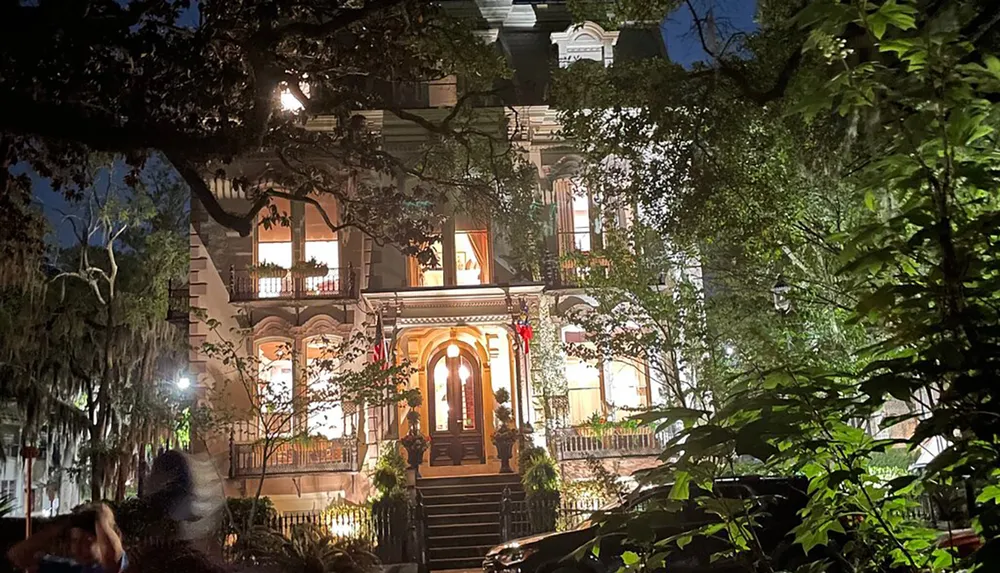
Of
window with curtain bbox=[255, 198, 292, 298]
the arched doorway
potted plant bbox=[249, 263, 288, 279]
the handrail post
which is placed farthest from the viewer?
window with curtain bbox=[255, 198, 292, 298]

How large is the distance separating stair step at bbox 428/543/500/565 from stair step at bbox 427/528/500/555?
0.40 feet

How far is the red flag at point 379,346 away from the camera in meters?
19.7

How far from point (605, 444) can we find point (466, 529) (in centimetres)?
448

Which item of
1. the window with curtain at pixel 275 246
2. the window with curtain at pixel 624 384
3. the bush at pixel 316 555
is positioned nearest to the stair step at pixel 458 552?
the bush at pixel 316 555

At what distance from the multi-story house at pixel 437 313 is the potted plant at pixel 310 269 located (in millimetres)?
246

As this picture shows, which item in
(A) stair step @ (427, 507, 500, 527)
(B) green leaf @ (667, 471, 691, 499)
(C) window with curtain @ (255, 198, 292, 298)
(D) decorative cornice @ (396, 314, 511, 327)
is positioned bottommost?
(A) stair step @ (427, 507, 500, 527)

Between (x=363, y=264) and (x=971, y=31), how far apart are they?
17.6 m

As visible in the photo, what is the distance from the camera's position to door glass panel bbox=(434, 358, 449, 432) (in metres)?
22.3

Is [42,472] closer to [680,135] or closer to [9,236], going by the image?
[9,236]

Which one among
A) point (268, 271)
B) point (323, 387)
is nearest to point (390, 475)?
point (323, 387)

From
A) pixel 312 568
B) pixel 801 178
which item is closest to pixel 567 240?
pixel 801 178

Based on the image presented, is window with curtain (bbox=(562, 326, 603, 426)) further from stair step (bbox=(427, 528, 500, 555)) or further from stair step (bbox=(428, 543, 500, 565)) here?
stair step (bbox=(428, 543, 500, 565))

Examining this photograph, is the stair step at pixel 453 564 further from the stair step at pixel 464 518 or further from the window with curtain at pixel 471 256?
the window with curtain at pixel 471 256

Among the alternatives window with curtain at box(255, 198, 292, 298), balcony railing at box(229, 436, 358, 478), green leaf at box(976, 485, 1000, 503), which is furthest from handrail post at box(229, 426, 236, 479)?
green leaf at box(976, 485, 1000, 503)
